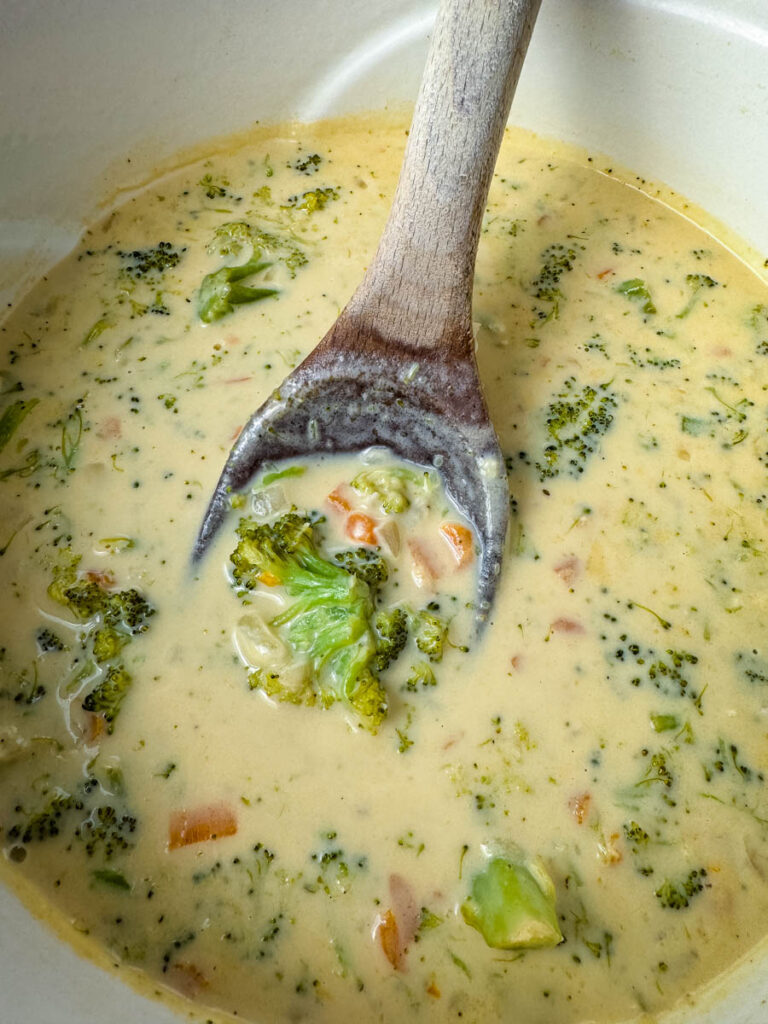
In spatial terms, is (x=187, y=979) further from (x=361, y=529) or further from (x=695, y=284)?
(x=695, y=284)

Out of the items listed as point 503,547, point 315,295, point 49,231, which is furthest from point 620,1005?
point 49,231

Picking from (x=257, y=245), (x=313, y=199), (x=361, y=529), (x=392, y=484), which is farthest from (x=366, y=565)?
(x=313, y=199)

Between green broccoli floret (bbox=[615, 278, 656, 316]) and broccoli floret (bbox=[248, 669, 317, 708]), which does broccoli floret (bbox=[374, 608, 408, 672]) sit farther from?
green broccoli floret (bbox=[615, 278, 656, 316])

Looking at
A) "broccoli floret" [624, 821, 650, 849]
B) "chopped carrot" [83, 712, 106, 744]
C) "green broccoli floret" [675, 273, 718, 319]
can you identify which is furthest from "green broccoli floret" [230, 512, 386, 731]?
"green broccoli floret" [675, 273, 718, 319]

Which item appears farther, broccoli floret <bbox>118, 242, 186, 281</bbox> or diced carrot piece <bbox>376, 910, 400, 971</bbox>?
broccoli floret <bbox>118, 242, 186, 281</bbox>

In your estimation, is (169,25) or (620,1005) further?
(169,25)

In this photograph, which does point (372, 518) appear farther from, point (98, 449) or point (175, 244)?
point (175, 244)
